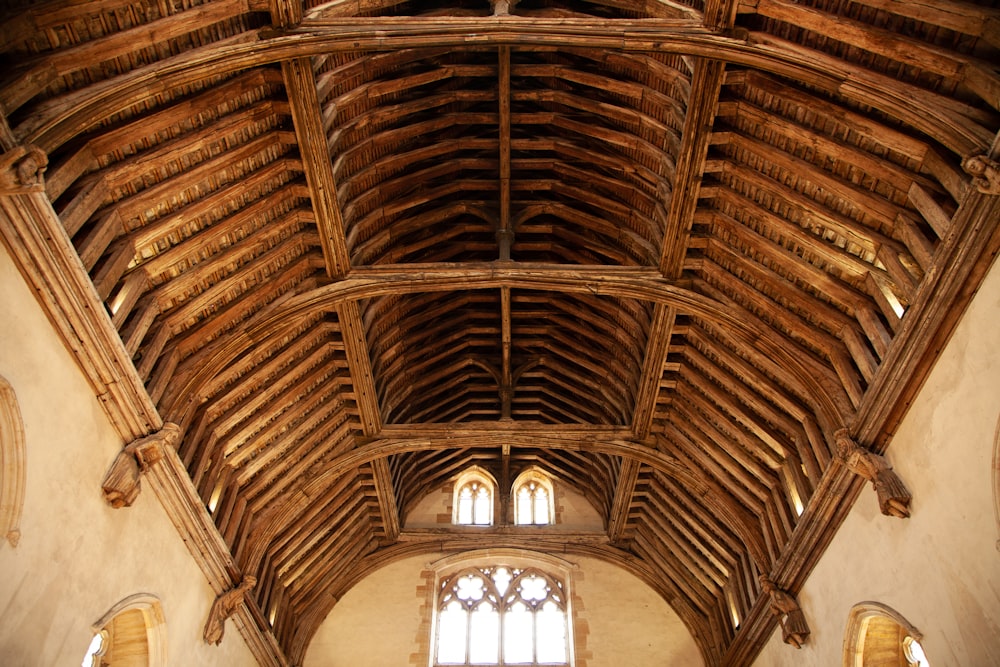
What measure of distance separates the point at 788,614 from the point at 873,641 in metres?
1.49

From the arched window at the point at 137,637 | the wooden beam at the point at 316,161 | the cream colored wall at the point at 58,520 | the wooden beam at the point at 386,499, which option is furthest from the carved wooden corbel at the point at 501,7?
the arched window at the point at 137,637

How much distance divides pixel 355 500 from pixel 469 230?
4973 millimetres

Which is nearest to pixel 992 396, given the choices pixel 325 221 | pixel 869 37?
pixel 869 37

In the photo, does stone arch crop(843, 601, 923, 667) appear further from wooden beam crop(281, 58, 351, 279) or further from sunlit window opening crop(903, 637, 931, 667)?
wooden beam crop(281, 58, 351, 279)

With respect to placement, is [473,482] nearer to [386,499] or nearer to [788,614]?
[386,499]

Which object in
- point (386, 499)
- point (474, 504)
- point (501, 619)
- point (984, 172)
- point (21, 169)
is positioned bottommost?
point (21, 169)

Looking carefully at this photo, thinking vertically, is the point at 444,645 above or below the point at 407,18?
below

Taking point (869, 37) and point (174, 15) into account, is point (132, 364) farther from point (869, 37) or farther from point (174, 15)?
point (869, 37)

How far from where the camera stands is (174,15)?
24.8 feet

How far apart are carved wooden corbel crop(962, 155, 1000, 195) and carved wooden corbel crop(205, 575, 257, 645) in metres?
9.50

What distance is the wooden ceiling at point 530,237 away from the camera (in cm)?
746

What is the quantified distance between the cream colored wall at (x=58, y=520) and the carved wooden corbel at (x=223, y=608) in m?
1.48

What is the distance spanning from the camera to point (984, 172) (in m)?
6.52

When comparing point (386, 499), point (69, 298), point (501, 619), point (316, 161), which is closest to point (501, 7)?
point (316, 161)
